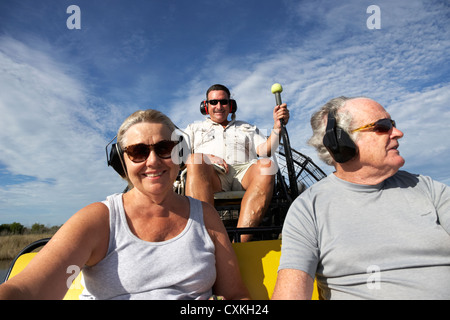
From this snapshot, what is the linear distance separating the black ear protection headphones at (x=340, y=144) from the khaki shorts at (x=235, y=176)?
146 centimetres

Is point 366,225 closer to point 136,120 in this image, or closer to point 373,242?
point 373,242

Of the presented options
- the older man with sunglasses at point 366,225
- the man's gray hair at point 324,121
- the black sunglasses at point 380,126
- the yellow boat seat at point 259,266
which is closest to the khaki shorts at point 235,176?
the yellow boat seat at point 259,266

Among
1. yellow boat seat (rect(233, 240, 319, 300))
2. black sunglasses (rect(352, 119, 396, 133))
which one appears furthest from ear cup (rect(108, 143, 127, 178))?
black sunglasses (rect(352, 119, 396, 133))

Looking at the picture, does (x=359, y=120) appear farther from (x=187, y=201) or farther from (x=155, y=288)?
(x=155, y=288)

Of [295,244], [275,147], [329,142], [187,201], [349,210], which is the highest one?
[275,147]

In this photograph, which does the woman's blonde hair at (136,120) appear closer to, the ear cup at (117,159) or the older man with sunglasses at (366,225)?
the ear cup at (117,159)

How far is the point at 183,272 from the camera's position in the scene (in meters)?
1.28

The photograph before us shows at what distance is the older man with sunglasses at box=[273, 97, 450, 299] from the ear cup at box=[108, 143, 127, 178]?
845 mm

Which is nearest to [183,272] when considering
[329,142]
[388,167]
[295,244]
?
[295,244]

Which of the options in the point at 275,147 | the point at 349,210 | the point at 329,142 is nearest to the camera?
the point at 349,210

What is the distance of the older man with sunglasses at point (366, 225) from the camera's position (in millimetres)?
1257

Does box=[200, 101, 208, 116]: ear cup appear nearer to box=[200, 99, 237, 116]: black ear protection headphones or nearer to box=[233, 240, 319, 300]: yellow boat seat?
box=[200, 99, 237, 116]: black ear protection headphones

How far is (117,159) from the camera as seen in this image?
145cm
